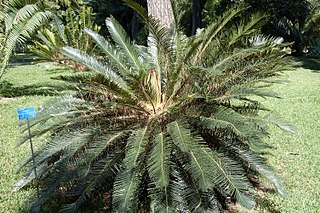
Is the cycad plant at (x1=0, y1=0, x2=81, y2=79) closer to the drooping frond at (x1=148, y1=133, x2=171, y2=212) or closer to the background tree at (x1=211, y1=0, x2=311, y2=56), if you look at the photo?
the drooping frond at (x1=148, y1=133, x2=171, y2=212)

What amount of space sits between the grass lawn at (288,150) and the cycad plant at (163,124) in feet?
1.73

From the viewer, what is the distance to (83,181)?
363cm

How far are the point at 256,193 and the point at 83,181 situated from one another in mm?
2000

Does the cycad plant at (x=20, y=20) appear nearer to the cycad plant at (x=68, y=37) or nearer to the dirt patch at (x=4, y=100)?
the cycad plant at (x=68, y=37)

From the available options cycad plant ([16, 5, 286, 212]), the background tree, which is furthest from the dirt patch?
the background tree

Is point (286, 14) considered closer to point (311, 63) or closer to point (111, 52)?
point (311, 63)

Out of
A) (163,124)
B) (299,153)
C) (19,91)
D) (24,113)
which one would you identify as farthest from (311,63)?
(24,113)

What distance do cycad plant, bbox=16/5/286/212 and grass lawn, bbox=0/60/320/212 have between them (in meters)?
0.53

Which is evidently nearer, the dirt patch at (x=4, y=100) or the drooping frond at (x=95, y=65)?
the drooping frond at (x=95, y=65)

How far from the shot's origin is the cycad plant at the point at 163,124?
3.39m

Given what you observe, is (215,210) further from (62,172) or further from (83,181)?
(62,172)

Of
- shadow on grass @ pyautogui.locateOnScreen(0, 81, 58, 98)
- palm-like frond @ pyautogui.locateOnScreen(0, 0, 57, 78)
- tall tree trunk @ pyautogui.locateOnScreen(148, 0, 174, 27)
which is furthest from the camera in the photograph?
shadow on grass @ pyautogui.locateOnScreen(0, 81, 58, 98)

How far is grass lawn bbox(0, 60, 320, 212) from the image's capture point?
162 inches

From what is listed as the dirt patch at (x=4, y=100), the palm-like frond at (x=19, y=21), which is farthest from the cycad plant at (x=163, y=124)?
the dirt patch at (x=4, y=100)
